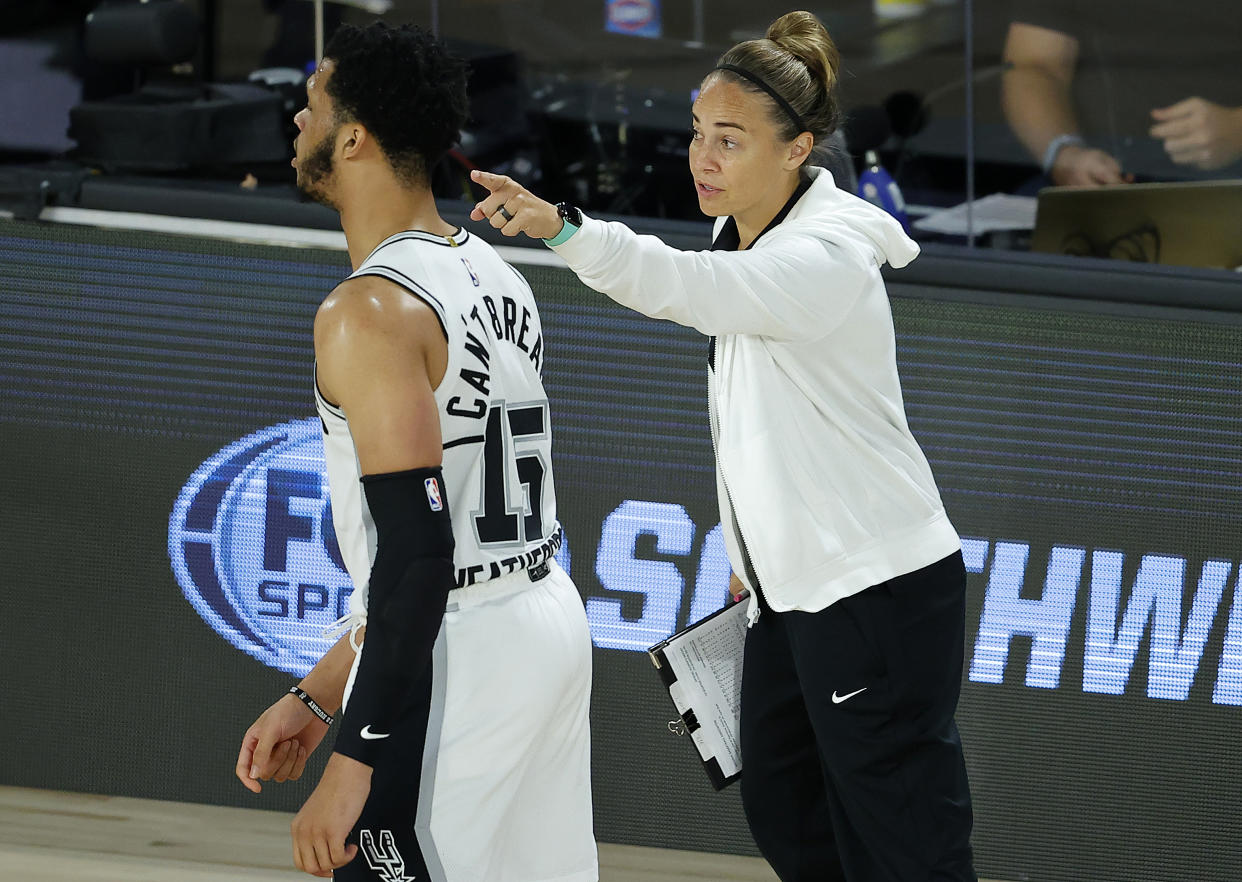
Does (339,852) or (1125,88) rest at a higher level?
(1125,88)

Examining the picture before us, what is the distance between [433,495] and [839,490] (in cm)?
85

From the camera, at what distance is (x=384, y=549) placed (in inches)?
69.2

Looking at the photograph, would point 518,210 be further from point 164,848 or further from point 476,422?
point 164,848

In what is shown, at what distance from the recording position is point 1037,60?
4.61m

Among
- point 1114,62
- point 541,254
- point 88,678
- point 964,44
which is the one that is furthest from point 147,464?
point 1114,62

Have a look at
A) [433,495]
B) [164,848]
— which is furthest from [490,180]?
[164,848]

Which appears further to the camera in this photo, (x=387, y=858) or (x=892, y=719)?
(x=892, y=719)

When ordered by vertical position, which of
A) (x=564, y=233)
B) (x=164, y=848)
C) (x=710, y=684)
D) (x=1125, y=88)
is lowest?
(x=164, y=848)

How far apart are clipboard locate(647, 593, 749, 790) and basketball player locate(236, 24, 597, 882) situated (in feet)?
1.97

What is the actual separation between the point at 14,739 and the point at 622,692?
60.6 inches

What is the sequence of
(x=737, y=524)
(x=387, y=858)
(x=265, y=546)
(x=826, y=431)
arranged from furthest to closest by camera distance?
1. (x=265, y=546)
2. (x=737, y=524)
3. (x=826, y=431)
4. (x=387, y=858)

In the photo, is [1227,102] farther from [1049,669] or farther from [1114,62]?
[1049,669]

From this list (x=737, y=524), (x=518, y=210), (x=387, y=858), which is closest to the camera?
(x=387, y=858)

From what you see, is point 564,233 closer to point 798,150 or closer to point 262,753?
point 798,150
